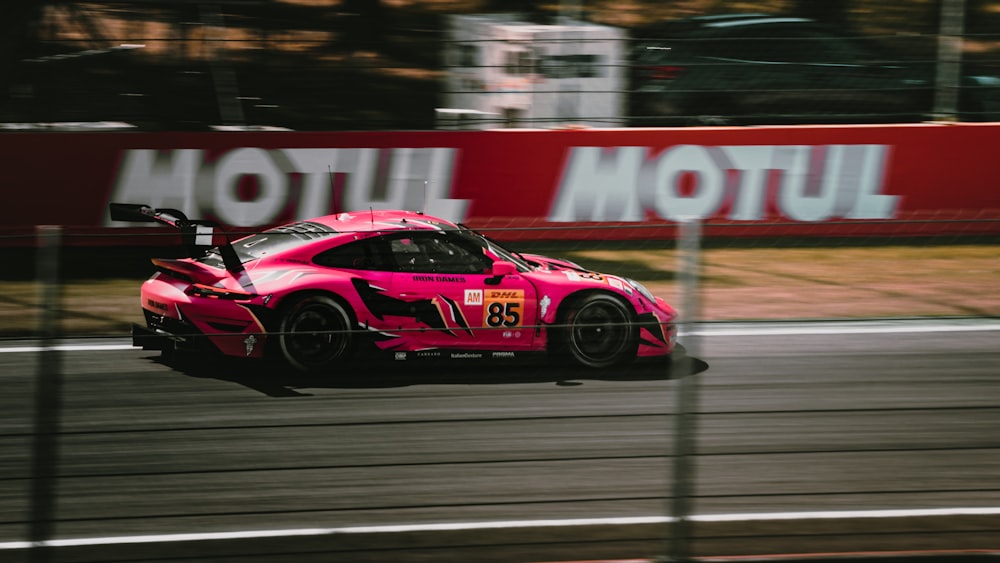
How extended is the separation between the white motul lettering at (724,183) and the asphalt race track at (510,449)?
23.5ft

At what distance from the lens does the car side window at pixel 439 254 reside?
7.31 metres

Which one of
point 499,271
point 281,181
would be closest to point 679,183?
point 281,181

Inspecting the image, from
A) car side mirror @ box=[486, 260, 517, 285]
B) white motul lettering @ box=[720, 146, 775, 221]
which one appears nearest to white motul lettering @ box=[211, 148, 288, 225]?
car side mirror @ box=[486, 260, 517, 285]

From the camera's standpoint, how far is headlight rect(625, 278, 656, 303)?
660 cm

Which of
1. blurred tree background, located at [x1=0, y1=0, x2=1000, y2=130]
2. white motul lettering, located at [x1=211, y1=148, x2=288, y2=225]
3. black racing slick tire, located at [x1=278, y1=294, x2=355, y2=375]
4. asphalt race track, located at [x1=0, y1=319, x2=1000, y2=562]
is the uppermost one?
blurred tree background, located at [x1=0, y1=0, x2=1000, y2=130]

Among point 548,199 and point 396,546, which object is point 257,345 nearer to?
point 396,546

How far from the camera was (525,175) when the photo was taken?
11258 mm

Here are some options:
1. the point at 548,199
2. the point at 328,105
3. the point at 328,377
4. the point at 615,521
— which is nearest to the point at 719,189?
the point at 548,199

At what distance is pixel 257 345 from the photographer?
11.2ft

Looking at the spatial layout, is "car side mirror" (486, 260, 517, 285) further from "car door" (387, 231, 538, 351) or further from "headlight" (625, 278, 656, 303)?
"headlight" (625, 278, 656, 303)

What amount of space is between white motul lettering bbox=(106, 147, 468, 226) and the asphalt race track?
21.2 feet

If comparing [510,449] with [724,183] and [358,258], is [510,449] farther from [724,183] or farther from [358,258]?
[724,183]

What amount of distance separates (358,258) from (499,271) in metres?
0.87

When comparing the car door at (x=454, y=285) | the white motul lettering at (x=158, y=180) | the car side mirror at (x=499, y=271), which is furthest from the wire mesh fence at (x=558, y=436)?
the white motul lettering at (x=158, y=180)
